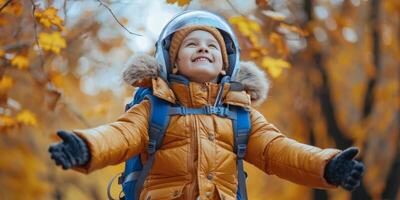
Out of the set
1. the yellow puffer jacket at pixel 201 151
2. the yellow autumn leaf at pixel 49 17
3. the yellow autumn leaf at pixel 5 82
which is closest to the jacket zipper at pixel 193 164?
the yellow puffer jacket at pixel 201 151

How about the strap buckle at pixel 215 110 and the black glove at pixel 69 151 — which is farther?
the strap buckle at pixel 215 110

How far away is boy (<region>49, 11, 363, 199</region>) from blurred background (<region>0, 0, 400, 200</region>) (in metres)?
0.39

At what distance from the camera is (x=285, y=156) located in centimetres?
427

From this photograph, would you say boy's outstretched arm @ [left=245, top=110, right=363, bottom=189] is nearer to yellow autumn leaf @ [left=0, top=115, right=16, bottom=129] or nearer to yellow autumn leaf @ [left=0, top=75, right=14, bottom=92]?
yellow autumn leaf @ [left=0, top=115, right=16, bottom=129]

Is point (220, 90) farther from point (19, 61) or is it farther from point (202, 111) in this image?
point (19, 61)

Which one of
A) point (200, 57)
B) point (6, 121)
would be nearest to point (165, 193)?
point (200, 57)


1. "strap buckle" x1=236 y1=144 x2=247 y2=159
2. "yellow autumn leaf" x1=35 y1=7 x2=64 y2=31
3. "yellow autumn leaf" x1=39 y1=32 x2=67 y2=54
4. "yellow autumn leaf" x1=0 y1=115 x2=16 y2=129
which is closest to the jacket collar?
"strap buckle" x1=236 y1=144 x2=247 y2=159

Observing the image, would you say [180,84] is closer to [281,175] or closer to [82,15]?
[281,175]

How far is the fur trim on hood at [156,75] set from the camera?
4473 mm

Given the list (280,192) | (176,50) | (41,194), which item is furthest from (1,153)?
(176,50)

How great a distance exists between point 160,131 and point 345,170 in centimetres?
109

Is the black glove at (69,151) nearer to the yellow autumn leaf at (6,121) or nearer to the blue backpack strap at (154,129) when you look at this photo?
the blue backpack strap at (154,129)

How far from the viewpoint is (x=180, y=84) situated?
445 centimetres

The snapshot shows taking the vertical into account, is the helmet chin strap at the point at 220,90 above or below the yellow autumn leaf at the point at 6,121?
below
